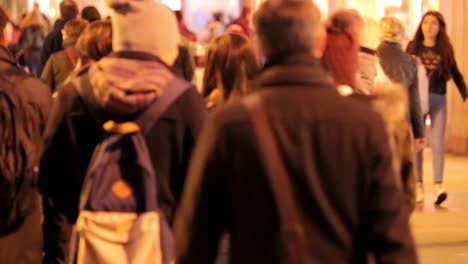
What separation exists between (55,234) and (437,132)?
23.0 ft

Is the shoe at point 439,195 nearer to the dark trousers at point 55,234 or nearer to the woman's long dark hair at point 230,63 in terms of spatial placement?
the woman's long dark hair at point 230,63

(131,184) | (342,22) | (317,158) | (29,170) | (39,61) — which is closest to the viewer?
(317,158)

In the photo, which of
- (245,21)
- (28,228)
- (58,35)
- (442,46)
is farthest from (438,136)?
(28,228)

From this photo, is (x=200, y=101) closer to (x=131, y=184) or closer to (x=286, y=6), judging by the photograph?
(x=131, y=184)

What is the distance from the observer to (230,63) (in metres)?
5.90

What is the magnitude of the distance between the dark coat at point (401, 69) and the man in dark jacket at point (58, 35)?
3.00m

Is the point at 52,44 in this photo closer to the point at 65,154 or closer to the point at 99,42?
the point at 99,42

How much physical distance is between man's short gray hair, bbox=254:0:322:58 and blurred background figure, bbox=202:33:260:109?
2209mm

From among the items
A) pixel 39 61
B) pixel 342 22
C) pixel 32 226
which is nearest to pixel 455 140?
pixel 39 61

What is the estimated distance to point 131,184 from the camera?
177 inches

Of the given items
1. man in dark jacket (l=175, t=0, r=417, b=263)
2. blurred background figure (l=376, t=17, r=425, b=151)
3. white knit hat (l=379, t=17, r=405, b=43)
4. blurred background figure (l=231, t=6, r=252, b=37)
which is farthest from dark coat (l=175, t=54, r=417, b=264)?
blurred background figure (l=231, t=6, r=252, b=37)

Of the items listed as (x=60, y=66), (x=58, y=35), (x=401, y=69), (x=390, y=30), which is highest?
(x=60, y=66)

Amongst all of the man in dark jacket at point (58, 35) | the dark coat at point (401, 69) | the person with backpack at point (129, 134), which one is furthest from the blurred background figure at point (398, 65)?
the person with backpack at point (129, 134)

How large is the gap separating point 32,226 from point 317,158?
2.40m
